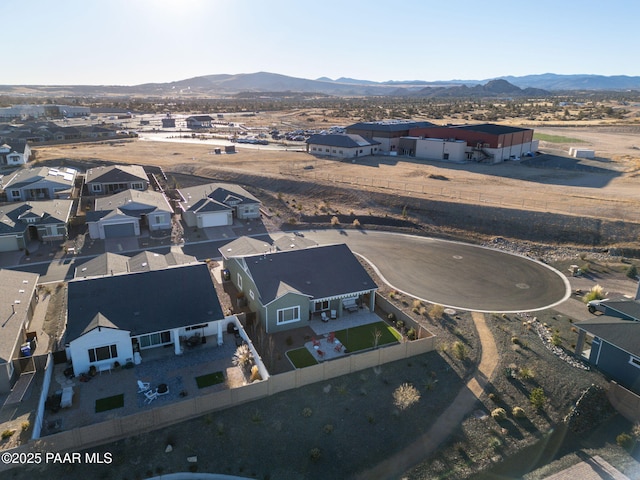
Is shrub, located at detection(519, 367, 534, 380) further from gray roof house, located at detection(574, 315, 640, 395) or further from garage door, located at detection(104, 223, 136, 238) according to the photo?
→ garage door, located at detection(104, 223, 136, 238)

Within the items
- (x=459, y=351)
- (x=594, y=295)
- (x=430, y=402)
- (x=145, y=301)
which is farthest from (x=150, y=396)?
(x=594, y=295)

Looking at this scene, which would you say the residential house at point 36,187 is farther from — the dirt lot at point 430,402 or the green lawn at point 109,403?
the green lawn at point 109,403

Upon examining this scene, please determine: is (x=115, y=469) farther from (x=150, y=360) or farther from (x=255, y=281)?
(x=255, y=281)

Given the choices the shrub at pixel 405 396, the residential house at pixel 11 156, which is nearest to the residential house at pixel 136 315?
the shrub at pixel 405 396

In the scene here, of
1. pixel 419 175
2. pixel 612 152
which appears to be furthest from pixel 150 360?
pixel 612 152

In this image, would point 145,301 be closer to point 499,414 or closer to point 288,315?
point 288,315

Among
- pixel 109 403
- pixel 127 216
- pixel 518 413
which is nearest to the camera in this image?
pixel 109 403

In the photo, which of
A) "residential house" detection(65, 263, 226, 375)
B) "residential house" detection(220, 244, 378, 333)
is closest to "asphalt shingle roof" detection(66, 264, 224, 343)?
"residential house" detection(65, 263, 226, 375)

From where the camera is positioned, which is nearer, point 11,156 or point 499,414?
point 499,414
